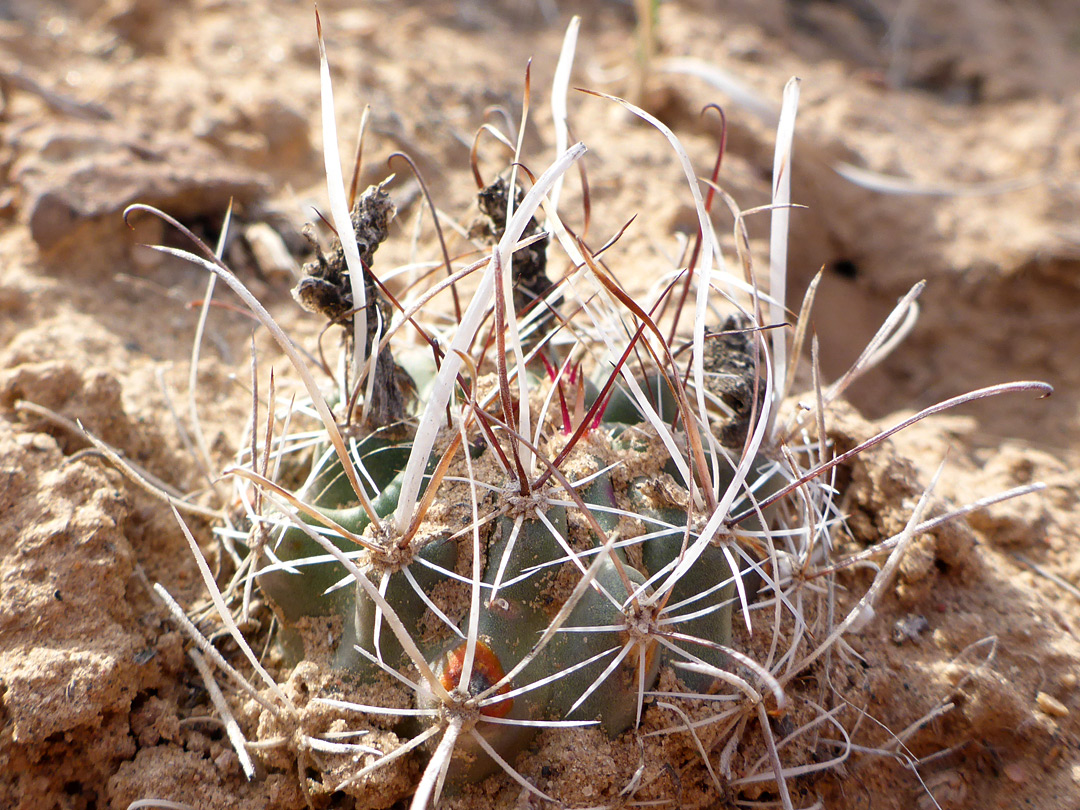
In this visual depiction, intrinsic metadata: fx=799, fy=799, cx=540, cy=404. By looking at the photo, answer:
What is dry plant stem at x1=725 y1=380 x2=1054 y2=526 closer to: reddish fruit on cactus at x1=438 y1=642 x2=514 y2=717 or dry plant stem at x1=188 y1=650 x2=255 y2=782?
reddish fruit on cactus at x1=438 y1=642 x2=514 y2=717

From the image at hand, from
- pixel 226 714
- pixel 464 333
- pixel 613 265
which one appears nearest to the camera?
pixel 464 333

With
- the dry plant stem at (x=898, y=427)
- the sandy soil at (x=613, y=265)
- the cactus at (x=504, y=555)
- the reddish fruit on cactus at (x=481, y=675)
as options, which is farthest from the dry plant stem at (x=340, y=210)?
the dry plant stem at (x=898, y=427)

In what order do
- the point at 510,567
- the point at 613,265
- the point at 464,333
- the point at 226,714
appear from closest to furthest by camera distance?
the point at 464,333 → the point at 510,567 → the point at 226,714 → the point at 613,265

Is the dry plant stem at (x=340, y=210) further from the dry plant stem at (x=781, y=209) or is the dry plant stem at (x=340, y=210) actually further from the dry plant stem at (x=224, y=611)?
the dry plant stem at (x=781, y=209)

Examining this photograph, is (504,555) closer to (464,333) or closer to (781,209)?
(464,333)

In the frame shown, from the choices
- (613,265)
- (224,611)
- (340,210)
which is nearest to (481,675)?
(224,611)

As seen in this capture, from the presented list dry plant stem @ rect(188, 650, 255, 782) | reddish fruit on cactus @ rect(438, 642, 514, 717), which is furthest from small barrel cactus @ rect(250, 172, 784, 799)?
dry plant stem @ rect(188, 650, 255, 782)

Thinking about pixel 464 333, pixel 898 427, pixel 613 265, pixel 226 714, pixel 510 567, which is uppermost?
pixel 464 333
